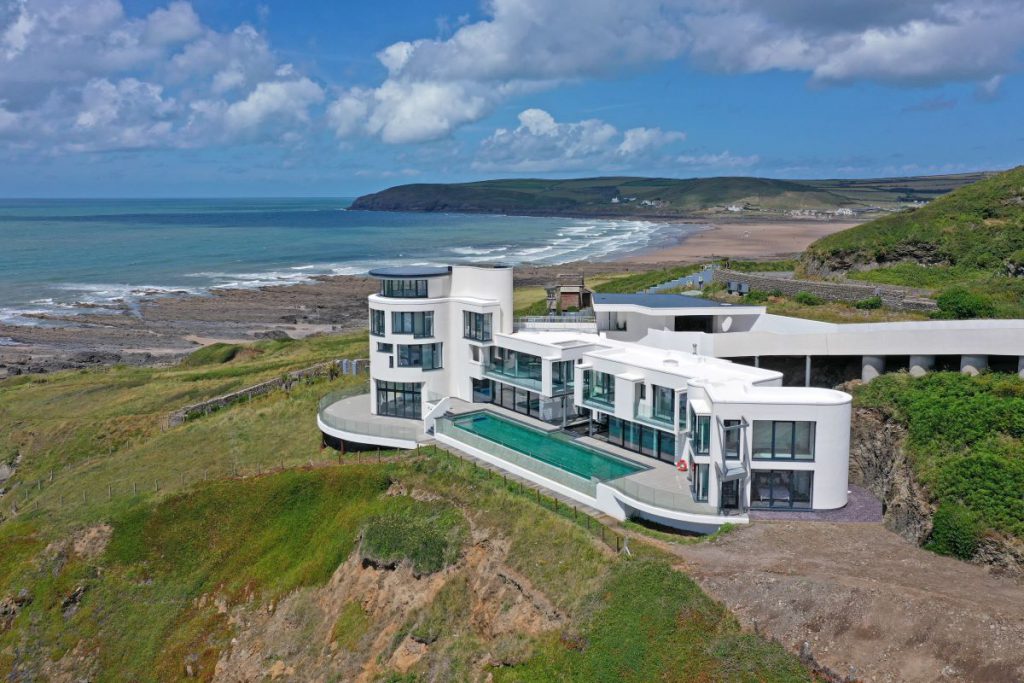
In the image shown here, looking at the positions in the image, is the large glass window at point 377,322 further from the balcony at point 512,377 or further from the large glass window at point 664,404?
the large glass window at point 664,404

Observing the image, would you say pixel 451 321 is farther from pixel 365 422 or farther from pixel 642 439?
pixel 642 439

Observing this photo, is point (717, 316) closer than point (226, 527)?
No

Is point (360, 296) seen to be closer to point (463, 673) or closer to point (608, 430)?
point (608, 430)

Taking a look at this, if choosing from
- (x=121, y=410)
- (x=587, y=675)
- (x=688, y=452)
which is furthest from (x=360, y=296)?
(x=587, y=675)

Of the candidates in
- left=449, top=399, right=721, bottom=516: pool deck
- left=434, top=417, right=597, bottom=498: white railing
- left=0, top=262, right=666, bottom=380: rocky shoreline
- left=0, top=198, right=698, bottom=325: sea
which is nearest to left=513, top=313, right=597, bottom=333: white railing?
left=449, top=399, right=721, bottom=516: pool deck

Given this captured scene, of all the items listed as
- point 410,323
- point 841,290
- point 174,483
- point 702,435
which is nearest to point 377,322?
point 410,323

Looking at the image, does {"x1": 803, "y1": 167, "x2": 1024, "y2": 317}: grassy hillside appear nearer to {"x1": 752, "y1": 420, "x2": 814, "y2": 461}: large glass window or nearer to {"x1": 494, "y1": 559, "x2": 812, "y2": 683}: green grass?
{"x1": 752, "y1": 420, "x2": 814, "y2": 461}: large glass window
